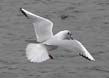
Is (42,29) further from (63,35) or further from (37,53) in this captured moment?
(37,53)

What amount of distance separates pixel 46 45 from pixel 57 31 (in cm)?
510

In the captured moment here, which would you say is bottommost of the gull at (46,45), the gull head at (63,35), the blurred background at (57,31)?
the blurred background at (57,31)

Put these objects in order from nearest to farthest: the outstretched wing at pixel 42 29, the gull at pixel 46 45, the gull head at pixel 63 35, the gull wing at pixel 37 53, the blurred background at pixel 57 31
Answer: the gull wing at pixel 37 53
the gull at pixel 46 45
the gull head at pixel 63 35
the outstretched wing at pixel 42 29
the blurred background at pixel 57 31

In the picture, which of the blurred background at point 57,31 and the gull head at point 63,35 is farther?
the blurred background at point 57,31

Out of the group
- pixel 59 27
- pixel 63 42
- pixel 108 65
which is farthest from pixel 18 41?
pixel 63 42

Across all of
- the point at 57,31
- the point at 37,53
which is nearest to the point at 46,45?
the point at 37,53

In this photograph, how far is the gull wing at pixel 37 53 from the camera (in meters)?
13.5

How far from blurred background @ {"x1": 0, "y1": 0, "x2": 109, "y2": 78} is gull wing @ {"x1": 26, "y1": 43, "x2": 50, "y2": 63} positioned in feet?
6.74

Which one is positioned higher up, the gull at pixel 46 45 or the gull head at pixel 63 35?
the gull at pixel 46 45

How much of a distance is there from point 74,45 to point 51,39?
97 centimetres

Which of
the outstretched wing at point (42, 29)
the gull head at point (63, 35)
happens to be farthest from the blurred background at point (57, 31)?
the outstretched wing at point (42, 29)

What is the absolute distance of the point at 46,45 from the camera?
14.3m

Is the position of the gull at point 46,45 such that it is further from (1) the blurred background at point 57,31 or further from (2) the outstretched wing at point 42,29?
(1) the blurred background at point 57,31

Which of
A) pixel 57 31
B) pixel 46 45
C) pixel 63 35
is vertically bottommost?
pixel 57 31
